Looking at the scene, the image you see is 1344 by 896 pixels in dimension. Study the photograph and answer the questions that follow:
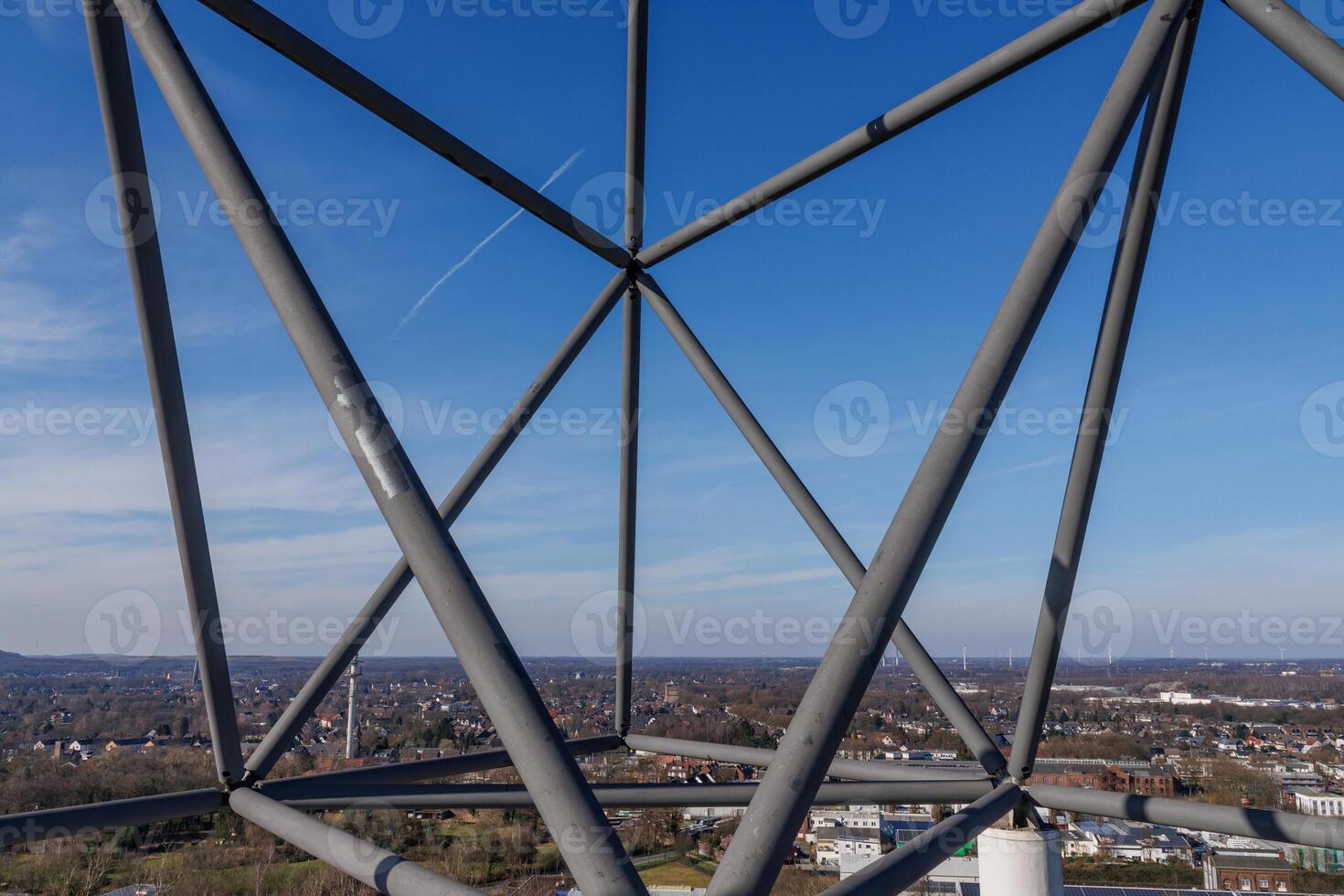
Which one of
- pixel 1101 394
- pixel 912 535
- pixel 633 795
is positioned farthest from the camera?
pixel 633 795

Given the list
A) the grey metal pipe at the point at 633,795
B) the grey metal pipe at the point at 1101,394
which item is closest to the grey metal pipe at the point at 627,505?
the grey metal pipe at the point at 633,795

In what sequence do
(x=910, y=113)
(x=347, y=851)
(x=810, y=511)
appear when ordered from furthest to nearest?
(x=810, y=511) → (x=910, y=113) → (x=347, y=851)

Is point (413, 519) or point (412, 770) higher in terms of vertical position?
point (413, 519)

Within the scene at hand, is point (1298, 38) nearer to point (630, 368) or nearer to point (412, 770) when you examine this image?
point (630, 368)

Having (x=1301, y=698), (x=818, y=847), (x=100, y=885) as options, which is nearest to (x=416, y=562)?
(x=818, y=847)

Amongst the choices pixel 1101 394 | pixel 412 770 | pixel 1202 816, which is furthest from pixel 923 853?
pixel 412 770

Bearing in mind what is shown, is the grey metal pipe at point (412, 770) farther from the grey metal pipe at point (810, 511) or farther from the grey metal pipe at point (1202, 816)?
the grey metal pipe at point (1202, 816)

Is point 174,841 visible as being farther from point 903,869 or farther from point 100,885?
point 903,869

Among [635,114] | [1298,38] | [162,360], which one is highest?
[635,114]
